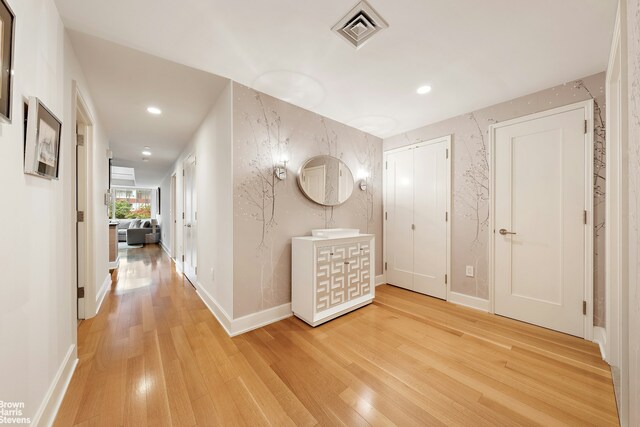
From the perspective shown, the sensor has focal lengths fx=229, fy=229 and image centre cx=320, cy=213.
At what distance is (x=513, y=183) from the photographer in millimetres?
2502

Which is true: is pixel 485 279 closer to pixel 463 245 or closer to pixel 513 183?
pixel 463 245

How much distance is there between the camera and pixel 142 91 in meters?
2.36

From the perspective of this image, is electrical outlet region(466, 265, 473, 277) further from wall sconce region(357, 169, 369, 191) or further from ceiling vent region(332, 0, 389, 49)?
ceiling vent region(332, 0, 389, 49)

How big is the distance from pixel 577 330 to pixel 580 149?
1677 mm

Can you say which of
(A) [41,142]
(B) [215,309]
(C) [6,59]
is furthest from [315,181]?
(C) [6,59]

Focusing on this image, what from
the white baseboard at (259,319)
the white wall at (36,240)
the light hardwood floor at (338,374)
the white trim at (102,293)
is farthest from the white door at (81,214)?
the white baseboard at (259,319)

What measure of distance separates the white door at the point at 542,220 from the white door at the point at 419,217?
1.94ft

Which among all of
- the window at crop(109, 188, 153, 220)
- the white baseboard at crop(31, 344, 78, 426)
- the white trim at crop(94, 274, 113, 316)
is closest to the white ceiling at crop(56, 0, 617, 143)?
the white baseboard at crop(31, 344, 78, 426)

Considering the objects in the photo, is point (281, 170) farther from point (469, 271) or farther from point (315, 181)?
point (469, 271)

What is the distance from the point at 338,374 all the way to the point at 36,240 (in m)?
1.91

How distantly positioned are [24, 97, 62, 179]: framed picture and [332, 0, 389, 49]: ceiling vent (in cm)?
174

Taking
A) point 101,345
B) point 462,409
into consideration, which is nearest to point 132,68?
point 101,345

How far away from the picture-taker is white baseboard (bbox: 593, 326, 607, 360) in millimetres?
1834

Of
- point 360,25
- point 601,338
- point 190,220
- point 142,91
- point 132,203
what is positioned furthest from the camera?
point 132,203
